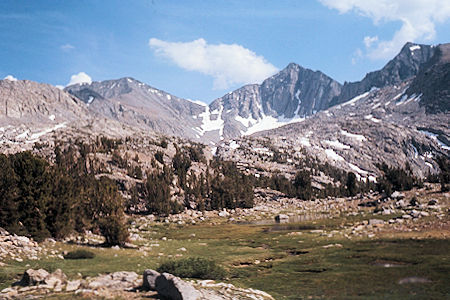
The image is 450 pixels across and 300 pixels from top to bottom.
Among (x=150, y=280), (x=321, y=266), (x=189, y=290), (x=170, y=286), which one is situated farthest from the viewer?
(x=321, y=266)

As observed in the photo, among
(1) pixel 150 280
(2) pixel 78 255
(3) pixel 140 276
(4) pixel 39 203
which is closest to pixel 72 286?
(3) pixel 140 276

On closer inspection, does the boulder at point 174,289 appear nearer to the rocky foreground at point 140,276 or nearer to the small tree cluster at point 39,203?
the rocky foreground at point 140,276

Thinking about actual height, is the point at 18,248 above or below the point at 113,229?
below

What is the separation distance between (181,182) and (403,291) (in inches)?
3923

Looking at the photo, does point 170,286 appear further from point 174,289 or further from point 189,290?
point 189,290

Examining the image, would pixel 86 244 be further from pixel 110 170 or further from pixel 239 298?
pixel 110 170

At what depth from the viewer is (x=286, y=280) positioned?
20906 mm

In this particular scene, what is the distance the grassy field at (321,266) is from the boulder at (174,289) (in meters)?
5.99

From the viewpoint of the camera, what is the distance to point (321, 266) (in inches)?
958

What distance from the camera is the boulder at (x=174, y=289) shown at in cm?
1316

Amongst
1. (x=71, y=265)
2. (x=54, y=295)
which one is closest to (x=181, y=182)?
(x=71, y=265)

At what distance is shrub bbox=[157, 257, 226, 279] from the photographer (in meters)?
20.8

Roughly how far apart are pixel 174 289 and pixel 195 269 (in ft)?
24.8

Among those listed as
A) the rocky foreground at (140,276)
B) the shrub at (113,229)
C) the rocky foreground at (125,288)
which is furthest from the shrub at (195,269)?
the shrub at (113,229)
